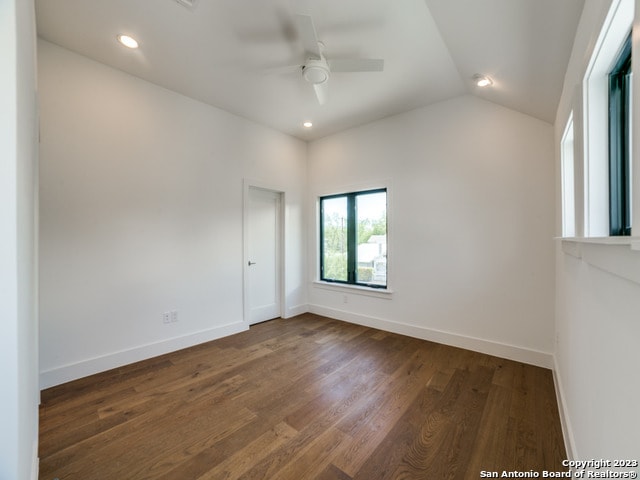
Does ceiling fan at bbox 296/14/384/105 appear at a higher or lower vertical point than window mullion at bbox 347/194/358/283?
higher

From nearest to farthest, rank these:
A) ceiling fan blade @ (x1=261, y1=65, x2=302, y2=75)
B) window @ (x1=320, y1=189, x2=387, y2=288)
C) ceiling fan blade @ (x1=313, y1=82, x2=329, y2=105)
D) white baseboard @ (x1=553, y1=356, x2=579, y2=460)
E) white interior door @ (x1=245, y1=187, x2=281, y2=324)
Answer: white baseboard @ (x1=553, y1=356, x2=579, y2=460), ceiling fan blade @ (x1=313, y1=82, x2=329, y2=105), ceiling fan blade @ (x1=261, y1=65, x2=302, y2=75), window @ (x1=320, y1=189, x2=387, y2=288), white interior door @ (x1=245, y1=187, x2=281, y2=324)

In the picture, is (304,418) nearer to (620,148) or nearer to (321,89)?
(620,148)

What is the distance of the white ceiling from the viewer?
5.91 ft

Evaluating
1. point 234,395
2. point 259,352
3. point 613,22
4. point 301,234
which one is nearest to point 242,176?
point 301,234

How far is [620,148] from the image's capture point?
3.92ft

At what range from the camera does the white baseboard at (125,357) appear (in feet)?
7.55

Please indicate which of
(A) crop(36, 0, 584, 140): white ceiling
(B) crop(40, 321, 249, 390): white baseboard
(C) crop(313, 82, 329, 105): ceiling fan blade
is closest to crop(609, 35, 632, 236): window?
(A) crop(36, 0, 584, 140): white ceiling

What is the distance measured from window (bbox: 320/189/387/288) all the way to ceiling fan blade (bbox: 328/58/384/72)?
184 centimetres

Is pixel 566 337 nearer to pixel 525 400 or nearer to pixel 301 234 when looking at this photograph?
pixel 525 400

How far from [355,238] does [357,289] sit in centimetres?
80

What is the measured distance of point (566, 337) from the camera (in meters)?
1.86

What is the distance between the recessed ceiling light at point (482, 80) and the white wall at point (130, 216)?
2.82 meters

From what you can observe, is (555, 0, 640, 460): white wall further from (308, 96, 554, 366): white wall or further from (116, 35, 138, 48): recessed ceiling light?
(116, 35, 138, 48): recessed ceiling light

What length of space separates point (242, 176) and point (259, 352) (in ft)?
7.67
